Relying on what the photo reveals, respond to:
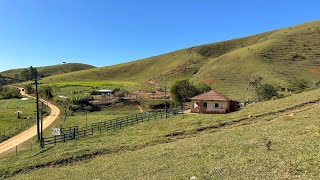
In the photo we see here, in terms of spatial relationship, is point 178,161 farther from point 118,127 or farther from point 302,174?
point 118,127

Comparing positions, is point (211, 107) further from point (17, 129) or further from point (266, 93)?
point (17, 129)

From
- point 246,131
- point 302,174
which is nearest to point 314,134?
point 246,131

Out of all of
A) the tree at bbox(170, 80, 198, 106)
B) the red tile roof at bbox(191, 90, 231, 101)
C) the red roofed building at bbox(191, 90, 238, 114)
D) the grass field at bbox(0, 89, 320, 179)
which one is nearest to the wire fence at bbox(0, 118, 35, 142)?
the grass field at bbox(0, 89, 320, 179)

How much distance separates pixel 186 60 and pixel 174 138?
425ft

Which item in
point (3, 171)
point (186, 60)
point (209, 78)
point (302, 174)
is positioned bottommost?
point (3, 171)

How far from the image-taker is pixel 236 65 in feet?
383

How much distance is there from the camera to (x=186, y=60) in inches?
6432

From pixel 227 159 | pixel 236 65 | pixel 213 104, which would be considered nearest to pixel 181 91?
pixel 213 104

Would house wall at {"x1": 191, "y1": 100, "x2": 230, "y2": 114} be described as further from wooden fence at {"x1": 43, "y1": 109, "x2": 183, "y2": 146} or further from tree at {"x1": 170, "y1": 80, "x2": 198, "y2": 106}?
tree at {"x1": 170, "y1": 80, "x2": 198, "y2": 106}

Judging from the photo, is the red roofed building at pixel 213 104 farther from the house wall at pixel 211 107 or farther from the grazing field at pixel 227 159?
the grazing field at pixel 227 159

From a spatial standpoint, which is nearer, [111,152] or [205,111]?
[111,152]

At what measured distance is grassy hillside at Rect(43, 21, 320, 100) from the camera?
101m

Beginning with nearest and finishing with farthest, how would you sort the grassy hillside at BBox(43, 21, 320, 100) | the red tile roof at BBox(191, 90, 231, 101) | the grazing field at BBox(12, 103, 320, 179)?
the grazing field at BBox(12, 103, 320, 179) < the red tile roof at BBox(191, 90, 231, 101) < the grassy hillside at BBox(43, 21, 320, 100)

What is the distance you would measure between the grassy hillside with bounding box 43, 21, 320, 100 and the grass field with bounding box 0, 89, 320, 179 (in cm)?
5251
